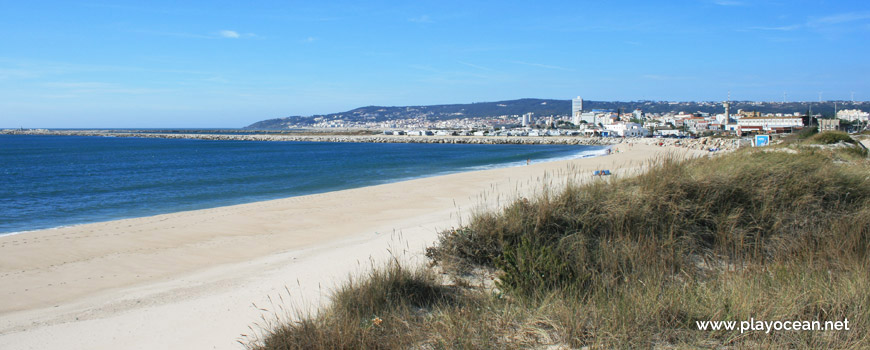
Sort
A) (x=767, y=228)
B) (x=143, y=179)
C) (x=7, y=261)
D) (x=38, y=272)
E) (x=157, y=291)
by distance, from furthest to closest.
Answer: (x=143, y=179)
(x=7, y=261)
(x=38, y=272)
(x=157, y=291)
(x=767, y=228)

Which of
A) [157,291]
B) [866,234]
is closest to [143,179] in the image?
[157,291]

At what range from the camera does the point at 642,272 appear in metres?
4.48

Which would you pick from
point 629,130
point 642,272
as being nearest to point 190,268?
point 642,272

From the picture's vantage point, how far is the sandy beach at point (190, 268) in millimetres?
4934

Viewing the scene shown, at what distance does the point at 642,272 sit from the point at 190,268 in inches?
262

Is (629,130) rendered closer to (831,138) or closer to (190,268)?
(831,138)

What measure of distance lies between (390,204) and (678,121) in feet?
498

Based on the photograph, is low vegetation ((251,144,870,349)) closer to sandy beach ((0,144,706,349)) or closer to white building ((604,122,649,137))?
sandy beach ((0,144,706,349))

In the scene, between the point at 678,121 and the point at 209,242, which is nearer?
the point at 209,242

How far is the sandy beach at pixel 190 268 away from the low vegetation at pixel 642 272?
0.83 m

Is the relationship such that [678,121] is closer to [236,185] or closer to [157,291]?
[236,185]

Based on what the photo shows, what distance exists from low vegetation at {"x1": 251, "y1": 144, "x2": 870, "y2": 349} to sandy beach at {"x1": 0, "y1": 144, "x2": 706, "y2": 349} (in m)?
→ 0.83

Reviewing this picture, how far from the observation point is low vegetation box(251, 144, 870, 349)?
3.30m

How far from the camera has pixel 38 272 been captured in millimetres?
7969
